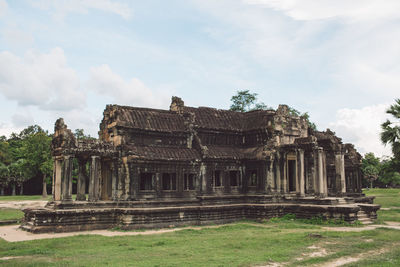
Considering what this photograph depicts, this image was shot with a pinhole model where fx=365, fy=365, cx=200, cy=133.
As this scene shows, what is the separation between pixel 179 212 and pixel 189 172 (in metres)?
2.60

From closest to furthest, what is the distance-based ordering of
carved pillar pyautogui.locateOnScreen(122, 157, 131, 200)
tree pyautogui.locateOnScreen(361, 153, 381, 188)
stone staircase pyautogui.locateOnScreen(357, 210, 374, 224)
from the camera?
1. carved pillar pyautogui.locateOnScreen(122, 157, 131, 200)
2. stone staircase pyautogui.locateOnScreen(357, 210, 374, 224)
3. tree pyautogui.locateOnScreen(361, 153, 381, 188)

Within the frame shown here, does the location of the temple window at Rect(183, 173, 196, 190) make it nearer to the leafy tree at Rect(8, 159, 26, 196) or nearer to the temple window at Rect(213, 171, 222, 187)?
the temple window at Rect(213, 171, 222, 187)

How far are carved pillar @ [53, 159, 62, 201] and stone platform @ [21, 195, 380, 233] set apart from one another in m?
1.01

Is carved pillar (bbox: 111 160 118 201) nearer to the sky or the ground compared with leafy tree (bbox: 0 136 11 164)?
nearer to the ground

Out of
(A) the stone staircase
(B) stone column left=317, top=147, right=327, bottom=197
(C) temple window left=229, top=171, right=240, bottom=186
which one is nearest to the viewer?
(A) the stone staircase

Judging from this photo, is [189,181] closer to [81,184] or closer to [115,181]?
[115,181]

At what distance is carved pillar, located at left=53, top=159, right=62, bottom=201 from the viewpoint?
21938mm

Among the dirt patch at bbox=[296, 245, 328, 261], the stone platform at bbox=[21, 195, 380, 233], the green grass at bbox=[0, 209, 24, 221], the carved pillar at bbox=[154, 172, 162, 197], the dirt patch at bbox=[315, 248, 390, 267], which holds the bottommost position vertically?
the green grass at bbox=[0, 209, 24, 221]

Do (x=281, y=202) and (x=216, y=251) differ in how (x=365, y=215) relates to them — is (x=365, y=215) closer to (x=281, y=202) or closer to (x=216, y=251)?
(x=281, y=202)

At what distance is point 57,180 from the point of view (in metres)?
22.1

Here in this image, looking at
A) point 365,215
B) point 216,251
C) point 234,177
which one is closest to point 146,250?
point 216,251

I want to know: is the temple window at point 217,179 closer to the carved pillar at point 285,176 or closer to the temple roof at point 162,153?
the temple roof at point 162,153

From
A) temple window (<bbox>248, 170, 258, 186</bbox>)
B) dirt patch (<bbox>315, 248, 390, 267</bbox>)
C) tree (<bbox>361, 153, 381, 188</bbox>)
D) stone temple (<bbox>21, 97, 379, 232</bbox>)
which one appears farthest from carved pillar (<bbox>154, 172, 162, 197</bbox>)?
tree (<bbox>361, 153, 381, 188</bbox>)

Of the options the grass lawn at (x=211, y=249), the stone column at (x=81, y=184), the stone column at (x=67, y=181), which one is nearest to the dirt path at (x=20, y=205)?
the stone column at (x=81, y=184)
